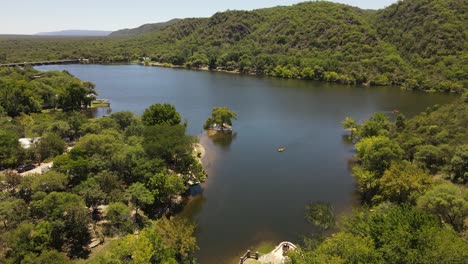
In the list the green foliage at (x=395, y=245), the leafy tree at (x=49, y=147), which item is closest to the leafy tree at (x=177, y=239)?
the green foliage at (x=395, y=245)

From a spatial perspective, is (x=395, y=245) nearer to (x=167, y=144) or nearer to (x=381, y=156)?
(x=381, y=156)

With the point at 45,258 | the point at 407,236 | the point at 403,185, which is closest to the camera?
the point at 407,236

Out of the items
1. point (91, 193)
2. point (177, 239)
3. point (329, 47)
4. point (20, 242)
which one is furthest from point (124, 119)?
point (329, 47)

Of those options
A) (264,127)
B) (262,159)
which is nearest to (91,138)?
(262,159)

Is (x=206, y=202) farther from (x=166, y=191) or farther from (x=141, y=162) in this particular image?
(x=141, y=162)

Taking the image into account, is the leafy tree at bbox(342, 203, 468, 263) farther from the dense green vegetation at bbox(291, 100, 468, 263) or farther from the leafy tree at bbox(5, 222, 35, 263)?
the leafy tree at bbox(5, 222, 35, 263)
